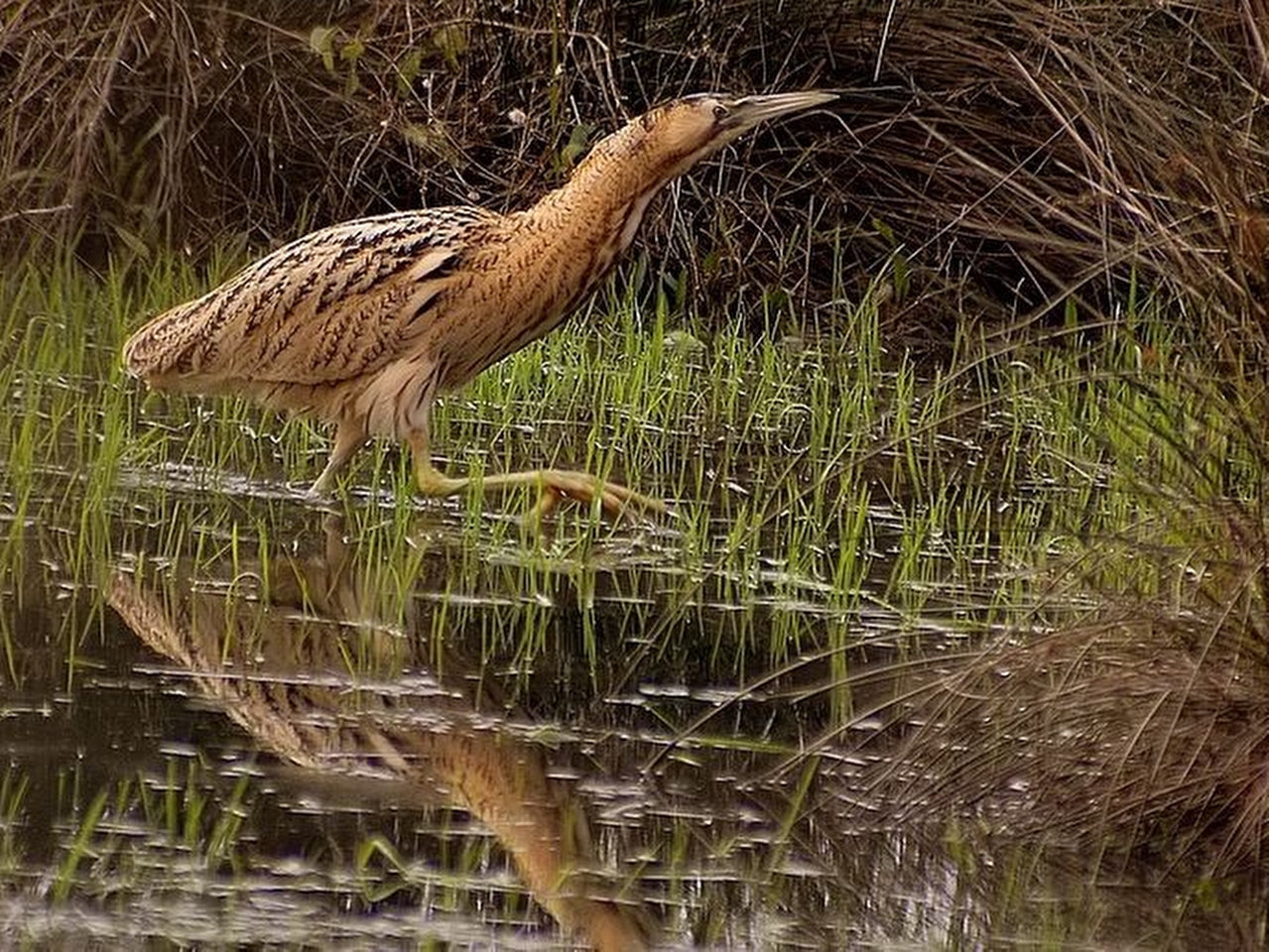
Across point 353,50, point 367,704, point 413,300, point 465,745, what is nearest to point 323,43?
point 353,50

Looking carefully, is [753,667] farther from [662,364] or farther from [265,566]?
[662,364]

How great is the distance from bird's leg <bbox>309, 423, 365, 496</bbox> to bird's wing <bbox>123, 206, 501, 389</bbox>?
0.12 metres

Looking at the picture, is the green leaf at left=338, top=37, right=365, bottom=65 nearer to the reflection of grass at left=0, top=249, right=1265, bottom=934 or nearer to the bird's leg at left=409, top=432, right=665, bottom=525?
the reflection of grass at left=0, top=249, right=1265, bottom=934

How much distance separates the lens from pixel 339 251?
20.7ft

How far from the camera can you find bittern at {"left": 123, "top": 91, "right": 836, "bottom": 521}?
6.21 metres

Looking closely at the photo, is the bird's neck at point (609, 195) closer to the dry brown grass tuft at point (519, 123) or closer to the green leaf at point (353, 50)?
the dry brown grass tuft at point (519, 123)

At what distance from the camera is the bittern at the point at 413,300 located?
6207mm

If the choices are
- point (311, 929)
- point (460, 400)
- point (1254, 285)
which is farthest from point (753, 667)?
point (460, 400)

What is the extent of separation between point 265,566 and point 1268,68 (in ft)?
6.91

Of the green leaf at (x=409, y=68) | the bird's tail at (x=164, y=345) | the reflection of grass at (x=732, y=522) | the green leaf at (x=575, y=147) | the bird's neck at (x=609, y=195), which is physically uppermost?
the green leaf at (x=409, y=68)

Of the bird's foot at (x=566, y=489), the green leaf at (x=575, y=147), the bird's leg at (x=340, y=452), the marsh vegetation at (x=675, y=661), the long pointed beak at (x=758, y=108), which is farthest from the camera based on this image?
the green leaf at (x=575, y=147)

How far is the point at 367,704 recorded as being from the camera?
4.40m

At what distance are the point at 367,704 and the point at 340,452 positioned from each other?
1.88m

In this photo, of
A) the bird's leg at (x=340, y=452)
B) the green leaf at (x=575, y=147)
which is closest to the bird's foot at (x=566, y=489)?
the bird's leg at (x=340, y=452)
